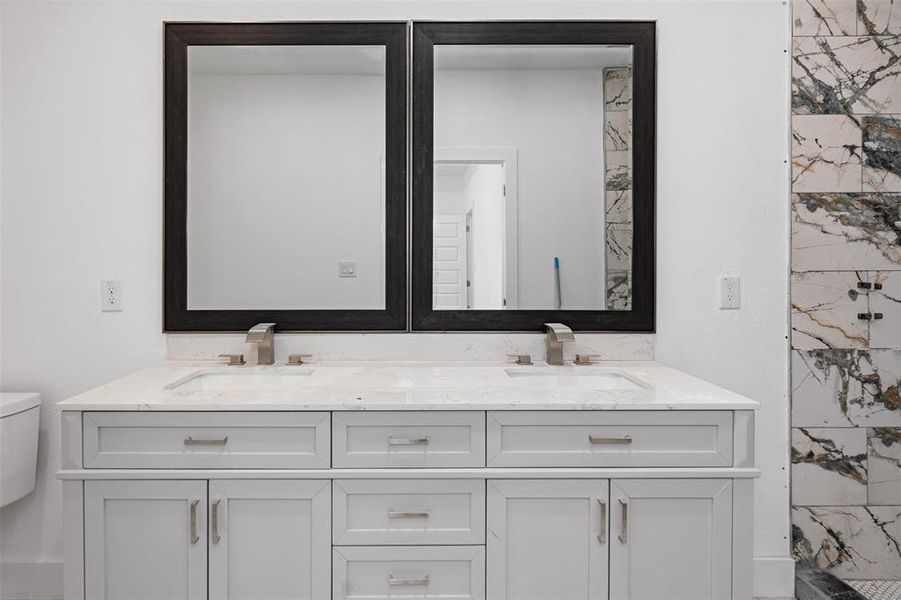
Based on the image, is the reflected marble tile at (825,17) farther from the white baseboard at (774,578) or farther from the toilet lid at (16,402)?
the toilet lid at (16,402)

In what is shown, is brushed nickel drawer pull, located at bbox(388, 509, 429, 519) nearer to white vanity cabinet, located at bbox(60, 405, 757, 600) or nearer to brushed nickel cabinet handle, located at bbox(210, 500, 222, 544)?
white vanity cabinet, located at bbox(60, 405, 757, 600)

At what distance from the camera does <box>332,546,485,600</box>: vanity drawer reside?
1345 mm

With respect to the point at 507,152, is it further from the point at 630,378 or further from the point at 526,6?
the point at 630,378

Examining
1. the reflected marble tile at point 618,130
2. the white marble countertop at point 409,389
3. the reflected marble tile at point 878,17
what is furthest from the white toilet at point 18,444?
the reflected marble tile at point 878,17

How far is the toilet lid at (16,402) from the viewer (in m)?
1.71

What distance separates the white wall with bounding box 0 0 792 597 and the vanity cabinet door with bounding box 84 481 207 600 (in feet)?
2.09

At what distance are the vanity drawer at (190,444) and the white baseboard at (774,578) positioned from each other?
1538 mm

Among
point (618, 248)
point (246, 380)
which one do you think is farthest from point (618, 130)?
point (246, 380)

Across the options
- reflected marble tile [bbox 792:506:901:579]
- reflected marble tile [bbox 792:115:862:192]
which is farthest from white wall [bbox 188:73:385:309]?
reflected marble tile [bbox 792:506:901:579]

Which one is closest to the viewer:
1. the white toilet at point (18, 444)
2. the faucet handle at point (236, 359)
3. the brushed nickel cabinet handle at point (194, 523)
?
the brushed nickel cabinet handle at point (194, 523)

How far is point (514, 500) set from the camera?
135cm

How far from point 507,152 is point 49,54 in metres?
1.53

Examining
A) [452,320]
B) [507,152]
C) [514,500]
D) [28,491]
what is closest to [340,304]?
[452,320]

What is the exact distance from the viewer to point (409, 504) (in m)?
1.35
